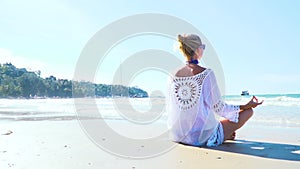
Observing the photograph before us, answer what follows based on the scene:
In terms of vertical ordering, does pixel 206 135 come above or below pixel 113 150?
above

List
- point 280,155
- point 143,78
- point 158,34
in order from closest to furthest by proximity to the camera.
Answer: point 280,155 → point 158,34 → point 143,78

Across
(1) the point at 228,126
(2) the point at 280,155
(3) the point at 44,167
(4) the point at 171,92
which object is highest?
(4) the point at 171,92

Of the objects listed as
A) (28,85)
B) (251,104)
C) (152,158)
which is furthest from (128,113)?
(28,85)

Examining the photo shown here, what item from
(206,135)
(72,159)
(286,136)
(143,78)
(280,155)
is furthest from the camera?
(143,78)

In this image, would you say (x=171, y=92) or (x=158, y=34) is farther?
(x=158, y=34)

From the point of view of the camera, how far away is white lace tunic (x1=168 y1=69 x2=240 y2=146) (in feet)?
10.1

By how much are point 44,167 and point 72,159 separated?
0.31m

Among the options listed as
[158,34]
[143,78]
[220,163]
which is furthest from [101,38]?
[220,163]

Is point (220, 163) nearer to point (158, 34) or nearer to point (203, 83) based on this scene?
point (203, 83)

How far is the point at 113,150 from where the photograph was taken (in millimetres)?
2963

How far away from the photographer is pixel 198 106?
3117 mm

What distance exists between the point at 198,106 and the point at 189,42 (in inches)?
26.6

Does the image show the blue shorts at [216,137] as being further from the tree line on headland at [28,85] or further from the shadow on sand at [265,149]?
the tree line on headland at [28,85]

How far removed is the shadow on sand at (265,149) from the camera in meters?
2.69
